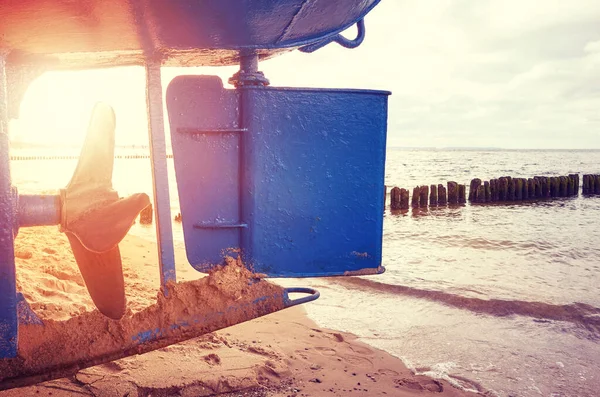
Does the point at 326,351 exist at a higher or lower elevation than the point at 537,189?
lower

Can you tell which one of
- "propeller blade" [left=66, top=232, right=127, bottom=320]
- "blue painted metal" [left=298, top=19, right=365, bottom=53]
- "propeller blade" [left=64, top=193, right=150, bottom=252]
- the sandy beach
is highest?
"blue painted metal" [left=298, top=19, right=365, bottom=53]

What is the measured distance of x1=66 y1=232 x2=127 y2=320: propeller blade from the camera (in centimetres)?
267

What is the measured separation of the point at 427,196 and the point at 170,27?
1601 cm

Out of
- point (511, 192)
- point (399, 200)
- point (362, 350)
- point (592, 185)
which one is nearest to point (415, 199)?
A: point (399, 200)

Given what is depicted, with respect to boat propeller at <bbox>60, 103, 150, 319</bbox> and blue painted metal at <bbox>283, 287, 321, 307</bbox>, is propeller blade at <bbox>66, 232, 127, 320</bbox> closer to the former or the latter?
boat propeller at <bbox>60, 103, 150, 319</bbox>

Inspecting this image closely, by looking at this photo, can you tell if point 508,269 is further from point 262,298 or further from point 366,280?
point 262,298

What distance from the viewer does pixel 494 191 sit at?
19.6 m

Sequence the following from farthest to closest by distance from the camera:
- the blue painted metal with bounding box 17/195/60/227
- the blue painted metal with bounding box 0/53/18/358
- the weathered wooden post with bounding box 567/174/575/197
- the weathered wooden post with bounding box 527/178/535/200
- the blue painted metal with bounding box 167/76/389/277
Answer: the weathered wooden post with bounding box 567/174/575/197, the weathered wooden post with bounding box 527/178/535/200, the blue painted metal with bounding box 167/76/389/277, the blue painted metal with bounding box 17/195/60/227, the blue painted metal with bounding box 0/53/18/358

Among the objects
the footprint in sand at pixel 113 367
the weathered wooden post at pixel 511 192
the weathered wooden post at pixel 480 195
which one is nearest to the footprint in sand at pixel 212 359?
the footprint in sand at pixel 113 367

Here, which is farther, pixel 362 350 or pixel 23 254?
pixel 23 254

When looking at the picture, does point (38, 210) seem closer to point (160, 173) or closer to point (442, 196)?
point (160, 173)

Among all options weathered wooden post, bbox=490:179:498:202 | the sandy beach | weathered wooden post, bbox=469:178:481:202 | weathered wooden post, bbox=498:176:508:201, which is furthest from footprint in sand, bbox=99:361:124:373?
weathered wooden post, bbox=498:176:508:201

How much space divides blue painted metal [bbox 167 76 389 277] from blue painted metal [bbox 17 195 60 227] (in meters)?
0.65

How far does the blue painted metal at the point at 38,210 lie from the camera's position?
225 cm
